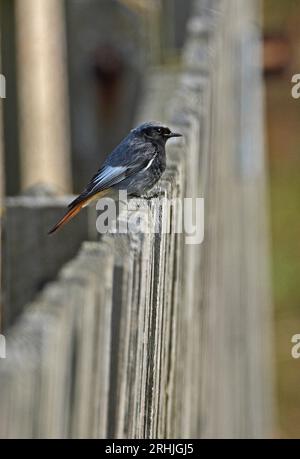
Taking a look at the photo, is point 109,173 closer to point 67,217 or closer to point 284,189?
point 67,217

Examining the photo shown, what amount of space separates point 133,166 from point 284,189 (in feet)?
46.8

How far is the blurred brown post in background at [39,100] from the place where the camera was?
7340 millimetres

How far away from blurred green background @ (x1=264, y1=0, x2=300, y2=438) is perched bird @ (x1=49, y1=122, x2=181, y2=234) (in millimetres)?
6463

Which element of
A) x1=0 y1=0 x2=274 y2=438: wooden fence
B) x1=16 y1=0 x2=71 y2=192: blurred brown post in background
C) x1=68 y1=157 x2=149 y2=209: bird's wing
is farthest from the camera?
x1=16 y1=0 x2=71 y2=192: blurred brown post in background

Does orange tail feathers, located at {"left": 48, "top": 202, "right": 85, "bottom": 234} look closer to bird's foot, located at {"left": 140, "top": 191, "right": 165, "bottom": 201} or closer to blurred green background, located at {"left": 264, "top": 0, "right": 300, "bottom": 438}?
bird's foot, located at {"left": 140, "top": 191, "right": 165, "bottom": 201}

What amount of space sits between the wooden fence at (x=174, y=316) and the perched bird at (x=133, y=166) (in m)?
0.11

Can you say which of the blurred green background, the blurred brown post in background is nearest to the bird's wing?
the blurred brown post in background

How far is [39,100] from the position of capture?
25.0ft

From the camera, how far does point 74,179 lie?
8.01 metres

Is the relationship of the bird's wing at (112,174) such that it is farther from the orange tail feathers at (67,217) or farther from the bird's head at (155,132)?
the orange tail feathers at (67,217)

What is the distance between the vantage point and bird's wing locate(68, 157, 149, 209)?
4.34m

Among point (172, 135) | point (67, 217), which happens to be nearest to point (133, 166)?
point (172, 135)

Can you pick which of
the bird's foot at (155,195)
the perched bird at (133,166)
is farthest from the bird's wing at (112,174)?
the bird's foot at (155,195)

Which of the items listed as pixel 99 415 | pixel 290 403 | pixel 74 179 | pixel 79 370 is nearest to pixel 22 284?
pixel 99 415
